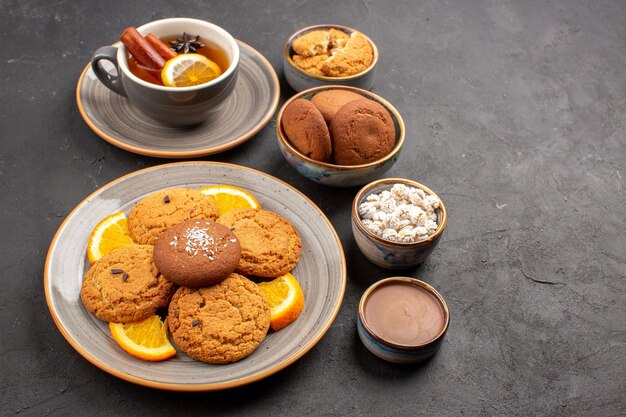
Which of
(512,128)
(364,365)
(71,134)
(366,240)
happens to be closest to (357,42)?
(512,128)

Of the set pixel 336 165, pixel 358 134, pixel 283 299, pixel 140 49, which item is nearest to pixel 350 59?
pixel 358 134

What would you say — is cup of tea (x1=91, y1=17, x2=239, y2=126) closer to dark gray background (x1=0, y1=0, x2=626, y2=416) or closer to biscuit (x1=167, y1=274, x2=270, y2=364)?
dark gray background (x1=0, y1=0, x2=626, y2=416)

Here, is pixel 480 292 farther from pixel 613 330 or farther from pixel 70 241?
pixel 70 241

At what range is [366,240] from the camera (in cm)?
233

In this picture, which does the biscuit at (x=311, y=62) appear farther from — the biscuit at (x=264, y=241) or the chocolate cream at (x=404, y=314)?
the chocolate cream at (x=404, y=314)

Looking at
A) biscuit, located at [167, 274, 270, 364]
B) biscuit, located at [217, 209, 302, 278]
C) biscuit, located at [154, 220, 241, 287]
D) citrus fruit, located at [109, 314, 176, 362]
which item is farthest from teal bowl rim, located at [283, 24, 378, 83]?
citrus fruit, located at [109, 314, 176, 362]

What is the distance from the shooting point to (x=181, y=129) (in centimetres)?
279

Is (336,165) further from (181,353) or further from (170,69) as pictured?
(181,353)

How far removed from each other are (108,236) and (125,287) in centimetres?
29

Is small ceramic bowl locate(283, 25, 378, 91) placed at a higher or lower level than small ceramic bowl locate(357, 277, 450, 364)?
higher

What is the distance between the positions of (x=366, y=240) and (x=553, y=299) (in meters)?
0.73

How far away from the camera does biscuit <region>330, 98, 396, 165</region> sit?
2.51 meters

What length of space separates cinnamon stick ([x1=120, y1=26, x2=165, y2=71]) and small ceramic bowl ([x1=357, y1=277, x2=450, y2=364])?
4.19ft

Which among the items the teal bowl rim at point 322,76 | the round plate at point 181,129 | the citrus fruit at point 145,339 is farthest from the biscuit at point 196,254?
the teal bowl rim at point 322,76
